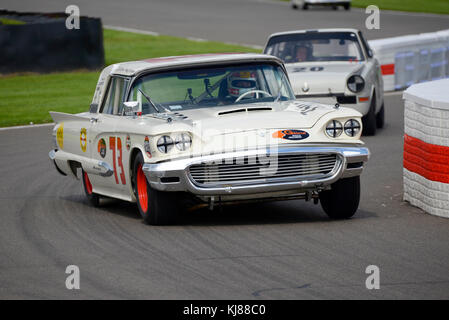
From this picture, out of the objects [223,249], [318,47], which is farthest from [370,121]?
[223,249]

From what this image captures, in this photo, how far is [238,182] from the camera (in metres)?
8.02

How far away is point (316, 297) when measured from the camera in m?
5.83

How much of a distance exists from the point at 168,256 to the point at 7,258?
4.06ft

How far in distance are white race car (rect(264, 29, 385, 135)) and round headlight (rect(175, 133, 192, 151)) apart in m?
6.82

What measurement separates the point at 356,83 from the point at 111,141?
659 centimetres

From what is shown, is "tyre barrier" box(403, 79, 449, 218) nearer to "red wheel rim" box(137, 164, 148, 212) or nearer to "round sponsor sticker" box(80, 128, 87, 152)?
"red wheel rim" box(137, 164, 148, 212)

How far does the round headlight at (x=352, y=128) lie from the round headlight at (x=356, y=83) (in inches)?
252

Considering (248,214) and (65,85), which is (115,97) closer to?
(248,214)

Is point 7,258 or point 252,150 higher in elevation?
point 252,150

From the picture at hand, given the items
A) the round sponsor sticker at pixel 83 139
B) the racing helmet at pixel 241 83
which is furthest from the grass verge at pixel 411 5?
the round sponsor sticker at pixel 83 139

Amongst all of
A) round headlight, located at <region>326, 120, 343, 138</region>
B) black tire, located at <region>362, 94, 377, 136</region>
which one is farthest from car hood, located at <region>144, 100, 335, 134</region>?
black tire, located at <region>362, 94, 377, 136</region>
